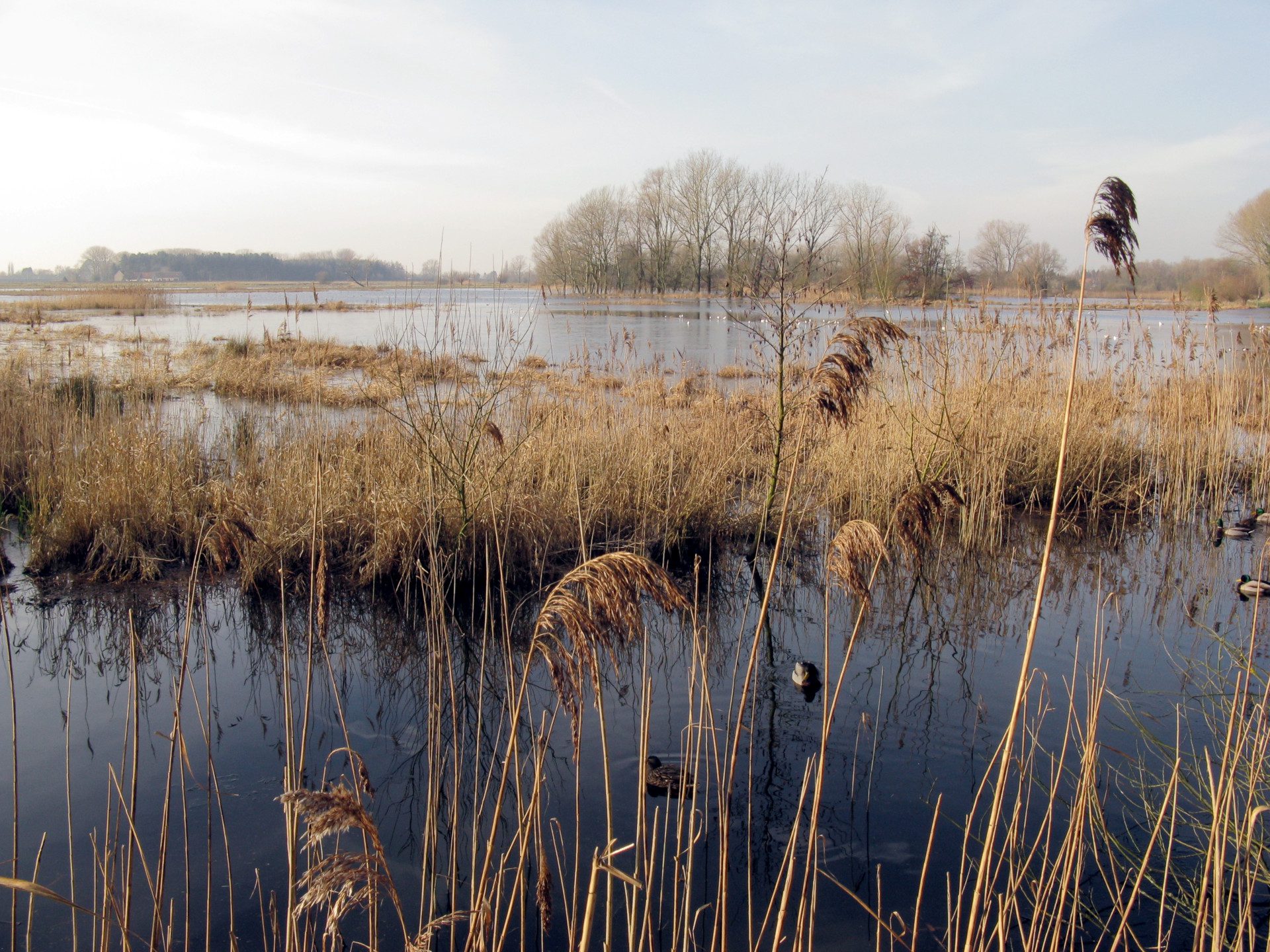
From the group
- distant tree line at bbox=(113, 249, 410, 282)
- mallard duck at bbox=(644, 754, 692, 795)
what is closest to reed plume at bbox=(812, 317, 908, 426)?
mallard duck at bbox=(644, 754, 692, 795)

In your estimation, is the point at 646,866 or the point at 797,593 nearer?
the point at 646,866

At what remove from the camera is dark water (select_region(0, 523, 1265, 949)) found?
302 cm

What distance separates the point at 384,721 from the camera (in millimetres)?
3977

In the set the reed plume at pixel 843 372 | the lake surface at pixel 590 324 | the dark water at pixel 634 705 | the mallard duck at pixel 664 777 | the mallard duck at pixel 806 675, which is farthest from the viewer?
the lake surface at pixel 590 324

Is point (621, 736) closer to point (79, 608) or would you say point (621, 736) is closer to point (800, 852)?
point (800, 852)

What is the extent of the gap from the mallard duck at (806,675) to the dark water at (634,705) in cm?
6

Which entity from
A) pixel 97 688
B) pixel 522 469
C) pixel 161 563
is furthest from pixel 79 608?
pixel 522 469

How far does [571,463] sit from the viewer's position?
6258mm

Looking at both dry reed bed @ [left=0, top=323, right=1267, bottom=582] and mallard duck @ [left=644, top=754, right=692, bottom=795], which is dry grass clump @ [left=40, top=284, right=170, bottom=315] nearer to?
dry reed bed @ [left=0, top=323, right=1267, bottom=582]

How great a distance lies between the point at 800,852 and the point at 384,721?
2028 mm

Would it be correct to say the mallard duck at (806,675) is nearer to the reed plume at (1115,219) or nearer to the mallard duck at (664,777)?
the mallard duck at (664,777)

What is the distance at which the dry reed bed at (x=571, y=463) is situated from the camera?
5484mm

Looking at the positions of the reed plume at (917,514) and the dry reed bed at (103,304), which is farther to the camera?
the dry reed bed at (103,304)

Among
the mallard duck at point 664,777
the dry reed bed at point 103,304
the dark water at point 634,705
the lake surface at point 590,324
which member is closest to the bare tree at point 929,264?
the lake surface at point 590,324
